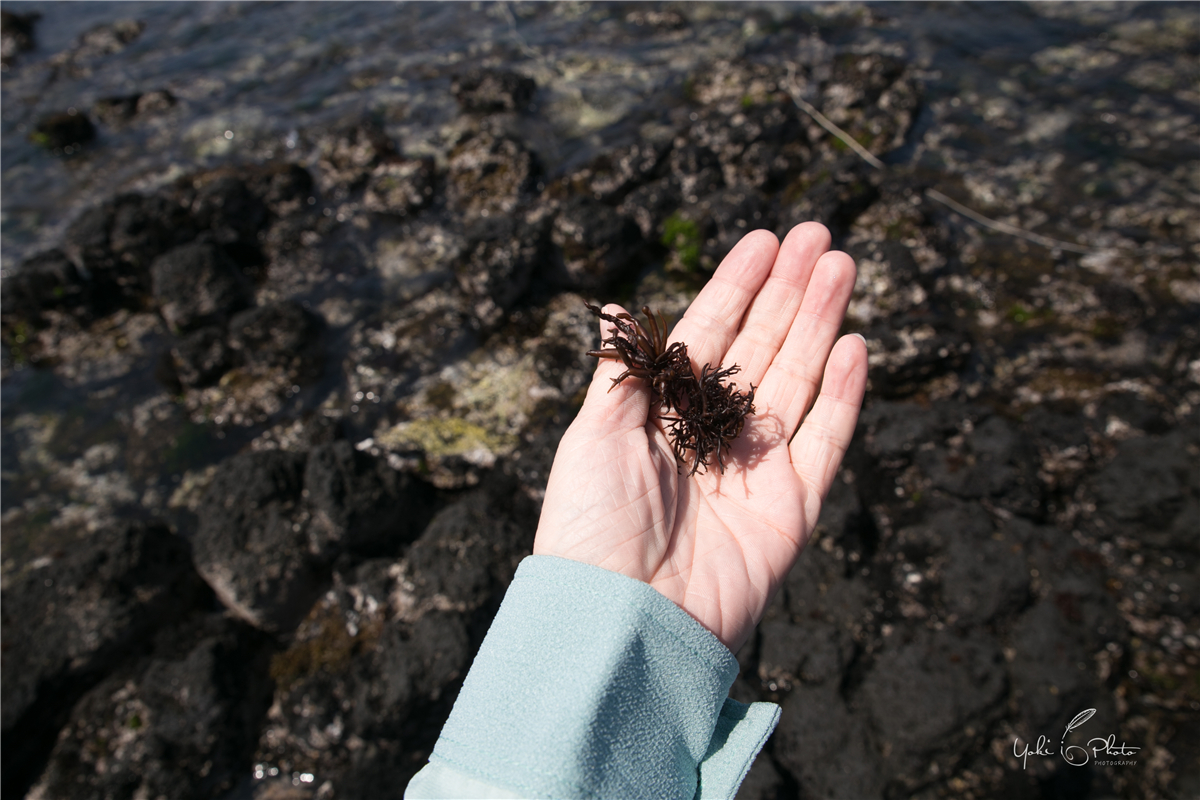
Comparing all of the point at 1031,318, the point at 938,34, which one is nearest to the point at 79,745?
the point at 1031,318

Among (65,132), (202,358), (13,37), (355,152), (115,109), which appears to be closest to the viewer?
(202,358)

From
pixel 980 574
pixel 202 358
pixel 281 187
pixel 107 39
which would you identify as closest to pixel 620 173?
pixel 281 187

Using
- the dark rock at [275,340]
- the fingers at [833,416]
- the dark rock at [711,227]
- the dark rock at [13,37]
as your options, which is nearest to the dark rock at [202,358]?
the dark rock at [275,340]

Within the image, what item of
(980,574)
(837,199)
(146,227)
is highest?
(146,227)

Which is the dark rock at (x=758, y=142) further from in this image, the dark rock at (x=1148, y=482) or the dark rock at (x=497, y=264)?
the dark rock at (x=1148, y=482)

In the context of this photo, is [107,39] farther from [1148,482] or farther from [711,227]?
[1148,482]

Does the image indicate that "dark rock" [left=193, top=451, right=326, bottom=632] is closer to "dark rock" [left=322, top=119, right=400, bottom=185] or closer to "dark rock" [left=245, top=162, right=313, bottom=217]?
"dark rock" [left=245, top=162, right=313, bottom=217]
